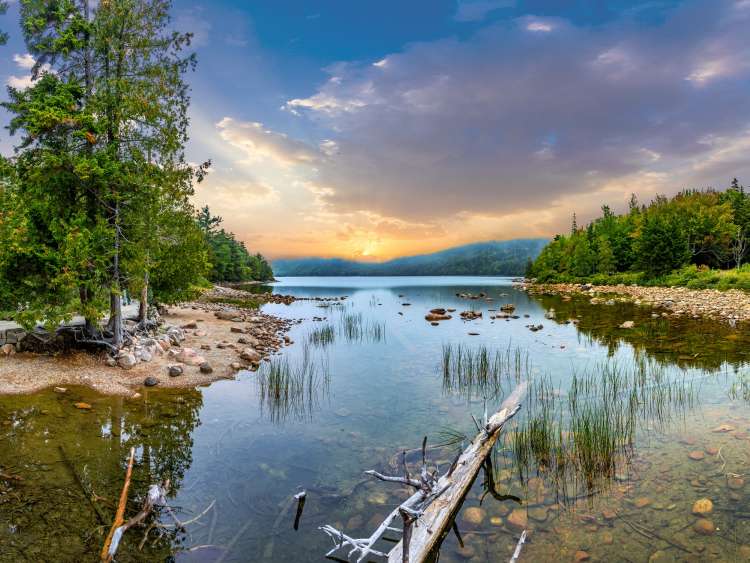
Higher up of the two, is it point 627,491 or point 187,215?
point 187,215

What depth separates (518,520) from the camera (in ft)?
18.5

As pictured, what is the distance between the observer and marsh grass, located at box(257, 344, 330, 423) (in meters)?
10.5

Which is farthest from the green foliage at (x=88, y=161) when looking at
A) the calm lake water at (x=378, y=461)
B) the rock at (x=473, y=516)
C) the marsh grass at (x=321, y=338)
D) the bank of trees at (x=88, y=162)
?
the rock at (x=473, y=516)

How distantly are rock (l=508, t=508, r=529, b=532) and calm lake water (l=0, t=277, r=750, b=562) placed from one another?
2cm

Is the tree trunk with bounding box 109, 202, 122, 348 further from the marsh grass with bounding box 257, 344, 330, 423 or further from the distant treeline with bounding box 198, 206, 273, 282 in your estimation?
the distant treeline with bounding box 198, 206, 273, 282

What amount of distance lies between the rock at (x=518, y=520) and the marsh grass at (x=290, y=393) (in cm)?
578

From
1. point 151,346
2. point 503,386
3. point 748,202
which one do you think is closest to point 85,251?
point 151,346

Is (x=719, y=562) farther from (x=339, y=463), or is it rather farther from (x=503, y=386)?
(x=503, y=386)

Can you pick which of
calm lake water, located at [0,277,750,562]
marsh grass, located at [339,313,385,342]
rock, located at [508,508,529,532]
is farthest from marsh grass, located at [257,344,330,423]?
marsh grass, located at [339,313,385,342]

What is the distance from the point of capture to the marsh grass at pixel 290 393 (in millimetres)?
10479

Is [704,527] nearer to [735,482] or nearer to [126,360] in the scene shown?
[735,482]

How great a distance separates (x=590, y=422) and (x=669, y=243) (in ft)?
207

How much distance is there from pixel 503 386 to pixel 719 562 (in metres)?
7.58

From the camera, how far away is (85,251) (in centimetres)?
1168
